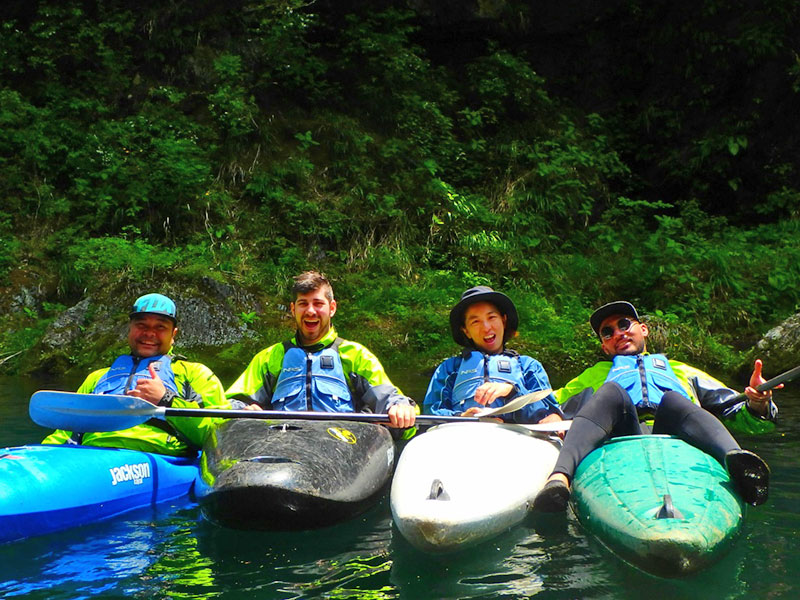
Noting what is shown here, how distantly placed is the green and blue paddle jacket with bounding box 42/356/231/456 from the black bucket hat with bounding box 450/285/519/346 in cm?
129

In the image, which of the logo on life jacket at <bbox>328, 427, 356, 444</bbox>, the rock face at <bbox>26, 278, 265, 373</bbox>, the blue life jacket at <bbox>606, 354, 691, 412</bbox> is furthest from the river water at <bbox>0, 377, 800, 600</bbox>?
the rock face at <bbox>26, 278, 265, 373</bbox>

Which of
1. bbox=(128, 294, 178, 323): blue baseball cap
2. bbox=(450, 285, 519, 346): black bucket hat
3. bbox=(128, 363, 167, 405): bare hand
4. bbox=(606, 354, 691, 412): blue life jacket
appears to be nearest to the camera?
bbox=(128, 363, 167, 405): bare hand

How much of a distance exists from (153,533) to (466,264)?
21.5ft

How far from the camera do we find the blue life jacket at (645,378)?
3.87 meters

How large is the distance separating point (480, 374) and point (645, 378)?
32.2 inches

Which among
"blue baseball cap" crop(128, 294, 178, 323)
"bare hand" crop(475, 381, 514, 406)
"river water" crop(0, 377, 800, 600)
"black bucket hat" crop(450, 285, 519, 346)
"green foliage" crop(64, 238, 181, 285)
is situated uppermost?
"green foliage" crop(64, 238, 181, 285)

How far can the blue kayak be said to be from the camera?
3084 millimetres

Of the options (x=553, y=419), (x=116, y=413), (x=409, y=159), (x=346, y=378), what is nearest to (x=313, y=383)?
(x=346, y=378)

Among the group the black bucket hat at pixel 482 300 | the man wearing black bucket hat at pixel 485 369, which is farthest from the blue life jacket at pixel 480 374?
the black bucket hat at pixel 482 300

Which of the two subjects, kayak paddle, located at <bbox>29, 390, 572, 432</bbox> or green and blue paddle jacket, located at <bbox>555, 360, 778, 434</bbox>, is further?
green and blue paddle jacket, located at <bbox>555, 360, 778, 434</bbox>

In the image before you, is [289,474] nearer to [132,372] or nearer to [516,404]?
[516,404]

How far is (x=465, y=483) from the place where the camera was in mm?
2934

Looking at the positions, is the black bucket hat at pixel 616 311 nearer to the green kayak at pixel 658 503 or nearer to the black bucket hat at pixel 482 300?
the black bucket hat at pixel 482 300

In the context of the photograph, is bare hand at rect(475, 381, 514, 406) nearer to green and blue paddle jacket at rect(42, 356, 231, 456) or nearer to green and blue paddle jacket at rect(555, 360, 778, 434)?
green and blue paddle jacket at rect(555, 360, 778, 434)
